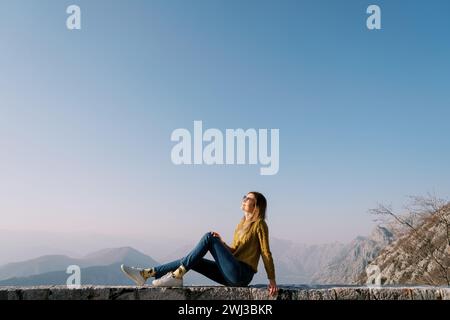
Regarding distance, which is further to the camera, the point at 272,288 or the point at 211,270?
the point at 211,270

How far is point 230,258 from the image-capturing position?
172 inches

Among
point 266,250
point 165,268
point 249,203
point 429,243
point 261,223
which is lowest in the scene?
point 429,243

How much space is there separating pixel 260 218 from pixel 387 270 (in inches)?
871

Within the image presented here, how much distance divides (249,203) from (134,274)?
146 cm

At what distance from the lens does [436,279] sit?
1229 centimetres

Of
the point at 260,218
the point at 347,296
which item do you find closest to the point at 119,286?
the point at 260,218

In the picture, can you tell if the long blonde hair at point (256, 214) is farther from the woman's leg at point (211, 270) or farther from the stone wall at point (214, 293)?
the stone wall at point (214, 293)

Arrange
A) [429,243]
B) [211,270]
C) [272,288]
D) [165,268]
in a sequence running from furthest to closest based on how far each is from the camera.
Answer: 1. [429,243]
2. [211,270]
3. [165,268]
4. [272,288]

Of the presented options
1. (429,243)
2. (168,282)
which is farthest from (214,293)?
(429,243)

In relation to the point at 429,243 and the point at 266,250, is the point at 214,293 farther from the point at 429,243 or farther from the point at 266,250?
the point at 429,243

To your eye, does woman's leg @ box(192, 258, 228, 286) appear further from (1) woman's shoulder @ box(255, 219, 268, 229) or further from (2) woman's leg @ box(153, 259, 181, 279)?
(1) woman's shoulder @ box(255, 219, 268, 229)

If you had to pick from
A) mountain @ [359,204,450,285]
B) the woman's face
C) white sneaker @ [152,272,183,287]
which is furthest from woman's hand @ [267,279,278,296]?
mountain @ [359,204,450,285]

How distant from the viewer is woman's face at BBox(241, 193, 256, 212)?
4.60 metres

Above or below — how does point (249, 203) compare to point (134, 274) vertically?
above
